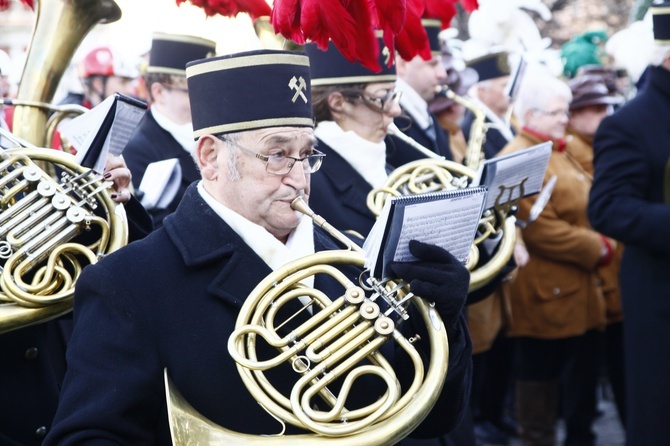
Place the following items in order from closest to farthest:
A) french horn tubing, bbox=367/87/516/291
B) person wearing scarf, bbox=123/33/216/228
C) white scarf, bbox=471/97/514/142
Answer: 1. french horn tubing, bbox=367/87/516/291
2. person wearing scarf, bbox=123/33/216/228
3. white scarf, bbox=471/97/514/142

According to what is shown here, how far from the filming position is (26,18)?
934 inches

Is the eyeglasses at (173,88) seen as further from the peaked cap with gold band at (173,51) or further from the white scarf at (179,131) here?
the white scarf at (179,131)

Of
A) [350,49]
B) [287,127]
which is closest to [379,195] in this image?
[350,49]

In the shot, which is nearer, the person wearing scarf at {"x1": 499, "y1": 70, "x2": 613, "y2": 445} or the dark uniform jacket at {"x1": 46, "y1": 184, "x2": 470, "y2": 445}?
the dark uniform jacket at {"x1": 46, "y1": 184, "x2": 470, "y2": 445}

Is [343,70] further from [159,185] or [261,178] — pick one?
[261,178]

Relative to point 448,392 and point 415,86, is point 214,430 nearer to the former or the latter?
point 448,392

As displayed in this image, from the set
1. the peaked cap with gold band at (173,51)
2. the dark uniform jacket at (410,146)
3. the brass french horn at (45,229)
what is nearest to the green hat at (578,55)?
the dark uniform jacket at (410,146)

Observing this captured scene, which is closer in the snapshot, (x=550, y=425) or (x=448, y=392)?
(x=448, y=392)

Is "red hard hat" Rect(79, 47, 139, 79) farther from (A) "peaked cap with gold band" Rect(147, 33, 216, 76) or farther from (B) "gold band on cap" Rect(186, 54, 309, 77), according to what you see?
(B) "gold band on cap" Rect(186, 54, 309, 77)

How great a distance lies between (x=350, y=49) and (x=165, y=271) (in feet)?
3.02

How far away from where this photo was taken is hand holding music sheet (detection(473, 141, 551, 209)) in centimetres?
380

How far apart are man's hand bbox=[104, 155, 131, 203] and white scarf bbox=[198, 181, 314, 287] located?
84 cm

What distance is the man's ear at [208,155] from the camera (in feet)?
8.91

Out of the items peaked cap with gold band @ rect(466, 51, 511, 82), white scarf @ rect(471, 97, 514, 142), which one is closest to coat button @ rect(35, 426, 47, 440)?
white scarf @ rect(471, 97, 514, 142)
